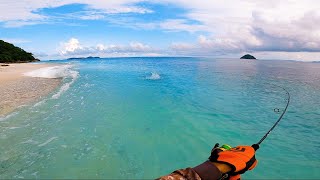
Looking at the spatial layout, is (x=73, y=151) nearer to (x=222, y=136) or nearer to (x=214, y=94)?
(x=222, y=136)

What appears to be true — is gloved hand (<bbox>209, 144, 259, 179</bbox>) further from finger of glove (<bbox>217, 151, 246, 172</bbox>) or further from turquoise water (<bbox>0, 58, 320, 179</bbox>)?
turquoise water (<bbox>0, 58, 320, 179</bbox>)

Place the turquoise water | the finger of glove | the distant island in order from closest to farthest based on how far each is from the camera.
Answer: the finger of glove
the turquoise water
the distant island

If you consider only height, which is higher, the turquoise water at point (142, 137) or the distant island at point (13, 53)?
the distant island at point (13, 53)

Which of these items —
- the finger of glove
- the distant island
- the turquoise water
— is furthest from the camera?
the distant island

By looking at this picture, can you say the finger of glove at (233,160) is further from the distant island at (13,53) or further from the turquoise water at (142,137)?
the distant island at (13,53)

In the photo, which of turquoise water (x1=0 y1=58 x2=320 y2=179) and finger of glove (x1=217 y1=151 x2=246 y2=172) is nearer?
finger of glove (x1=217 y1=151 x2=246 y2=172)

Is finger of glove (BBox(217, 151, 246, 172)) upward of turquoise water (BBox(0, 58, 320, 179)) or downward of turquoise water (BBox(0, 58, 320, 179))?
upward

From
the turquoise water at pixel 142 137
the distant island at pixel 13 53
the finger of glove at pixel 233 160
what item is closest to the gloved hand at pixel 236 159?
the finger of glove at pixel 233 160

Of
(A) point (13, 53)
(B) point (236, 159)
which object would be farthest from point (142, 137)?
(A) point (13, 53)

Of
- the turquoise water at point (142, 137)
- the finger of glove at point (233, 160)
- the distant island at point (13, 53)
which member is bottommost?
the turquoise water at point (142, 137)

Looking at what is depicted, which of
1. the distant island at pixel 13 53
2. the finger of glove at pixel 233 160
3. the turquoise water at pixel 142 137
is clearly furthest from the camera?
the distant island at pixel 13 53

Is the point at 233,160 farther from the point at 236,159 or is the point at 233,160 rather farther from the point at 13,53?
the point at 13,53

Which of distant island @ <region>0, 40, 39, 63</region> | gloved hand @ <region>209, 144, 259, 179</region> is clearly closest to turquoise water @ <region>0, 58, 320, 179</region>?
gloved hand @ <region>209, 144, 259, 179</region>

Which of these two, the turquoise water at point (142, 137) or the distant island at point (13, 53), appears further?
the distant island at point (13, 53)
